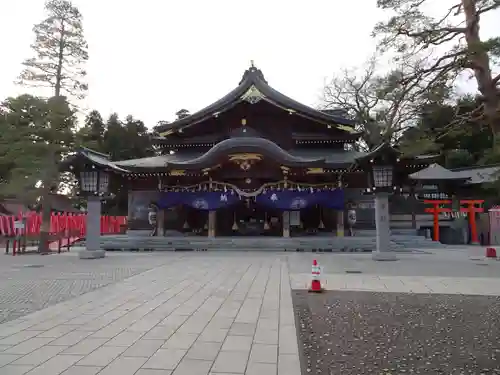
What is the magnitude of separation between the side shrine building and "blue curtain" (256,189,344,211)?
5cm

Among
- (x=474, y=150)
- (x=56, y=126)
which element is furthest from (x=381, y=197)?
(x=474, y=150)

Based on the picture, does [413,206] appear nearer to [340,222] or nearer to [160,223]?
[340,222]

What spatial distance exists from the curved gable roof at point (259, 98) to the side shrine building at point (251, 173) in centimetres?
6

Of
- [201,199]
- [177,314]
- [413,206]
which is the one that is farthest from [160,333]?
[413,206]

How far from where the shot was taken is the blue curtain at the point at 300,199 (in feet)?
63.2

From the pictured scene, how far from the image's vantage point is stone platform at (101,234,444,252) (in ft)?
59.5

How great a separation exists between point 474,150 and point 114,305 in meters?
35.8

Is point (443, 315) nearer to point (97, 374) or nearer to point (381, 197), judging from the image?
point (97, 374)

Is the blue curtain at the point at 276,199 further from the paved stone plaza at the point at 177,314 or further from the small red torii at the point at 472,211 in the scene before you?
the small red torii at the point at 472,211

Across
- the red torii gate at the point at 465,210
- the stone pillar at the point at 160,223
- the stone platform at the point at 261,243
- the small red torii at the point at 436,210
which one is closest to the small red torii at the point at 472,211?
the red torii gate at the point at 465,210

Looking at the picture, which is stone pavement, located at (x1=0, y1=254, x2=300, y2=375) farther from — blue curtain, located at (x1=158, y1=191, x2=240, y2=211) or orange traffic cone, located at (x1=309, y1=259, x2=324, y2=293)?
blue curtain, located at (x1=158, y1=191, x2=240, y2=211)

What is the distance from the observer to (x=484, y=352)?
4.46 meters

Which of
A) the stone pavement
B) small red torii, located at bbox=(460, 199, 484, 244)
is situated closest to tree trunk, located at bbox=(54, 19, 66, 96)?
the stone pavement

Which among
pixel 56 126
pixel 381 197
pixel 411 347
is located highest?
pixel 56 126
